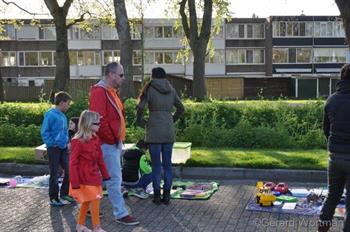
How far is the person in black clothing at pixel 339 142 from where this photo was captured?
6.02 metres

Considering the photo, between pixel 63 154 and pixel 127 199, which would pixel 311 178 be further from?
pixel 63 154

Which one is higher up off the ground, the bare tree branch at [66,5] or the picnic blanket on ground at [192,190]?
the bare tree branch at [66,5]

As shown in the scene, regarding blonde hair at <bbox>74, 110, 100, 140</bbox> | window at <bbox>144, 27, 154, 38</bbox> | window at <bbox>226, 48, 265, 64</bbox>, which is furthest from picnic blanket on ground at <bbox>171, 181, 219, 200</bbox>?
window at <bbox>226, 48, 265, 64</bbox>

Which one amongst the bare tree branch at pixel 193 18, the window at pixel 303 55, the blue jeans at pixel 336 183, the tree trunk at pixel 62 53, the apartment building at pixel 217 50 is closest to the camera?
the blue jeans at pixel 336 183

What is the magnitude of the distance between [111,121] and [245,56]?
69394 millimetres

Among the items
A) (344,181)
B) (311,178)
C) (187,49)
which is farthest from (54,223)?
(187,49)

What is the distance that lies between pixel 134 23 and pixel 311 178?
24.0 m

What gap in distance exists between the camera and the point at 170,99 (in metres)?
8.45

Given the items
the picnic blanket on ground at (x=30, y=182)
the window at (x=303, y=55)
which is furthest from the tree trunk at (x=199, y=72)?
the window at (x=303, y=55)

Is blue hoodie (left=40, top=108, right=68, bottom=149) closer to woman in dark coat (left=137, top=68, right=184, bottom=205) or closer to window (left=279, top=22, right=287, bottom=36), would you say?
woman in dark coat (left=137, top=68, right=184, bottom=205)

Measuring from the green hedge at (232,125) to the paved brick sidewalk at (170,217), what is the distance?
495cm

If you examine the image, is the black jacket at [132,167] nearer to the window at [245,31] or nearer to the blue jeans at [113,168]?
the blue jeans at [113,168]

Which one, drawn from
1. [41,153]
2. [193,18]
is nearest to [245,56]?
[193,18]

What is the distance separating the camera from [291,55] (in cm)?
7531
